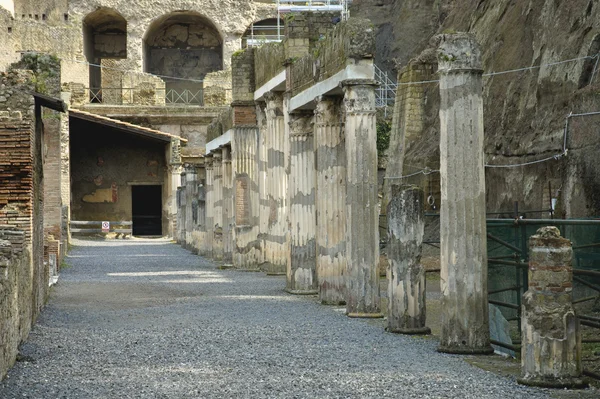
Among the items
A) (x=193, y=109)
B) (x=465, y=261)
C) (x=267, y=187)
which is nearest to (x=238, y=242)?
(x=267, y=187)

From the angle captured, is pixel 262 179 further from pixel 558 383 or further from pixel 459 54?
pixel 558 383

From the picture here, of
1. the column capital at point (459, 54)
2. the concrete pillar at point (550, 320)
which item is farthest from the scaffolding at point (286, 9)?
the concrete pillar at point (550, 320)

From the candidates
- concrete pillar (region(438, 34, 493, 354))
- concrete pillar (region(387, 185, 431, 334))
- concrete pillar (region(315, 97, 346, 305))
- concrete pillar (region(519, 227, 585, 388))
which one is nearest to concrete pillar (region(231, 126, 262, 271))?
concrete pillar (region(315, 97, 346, 305))

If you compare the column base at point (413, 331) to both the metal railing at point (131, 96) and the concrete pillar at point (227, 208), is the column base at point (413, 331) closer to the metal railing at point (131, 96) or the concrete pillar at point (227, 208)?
the concrete pillar at point (227, 208)

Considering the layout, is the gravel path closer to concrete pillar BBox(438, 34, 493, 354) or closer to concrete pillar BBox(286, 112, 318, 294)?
concrete pillar BBox(438, 34, 493, 354)

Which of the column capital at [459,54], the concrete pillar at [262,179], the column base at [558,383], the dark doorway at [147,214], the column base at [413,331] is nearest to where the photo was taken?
the column base at [558,383]

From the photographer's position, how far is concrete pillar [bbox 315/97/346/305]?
13.5 m

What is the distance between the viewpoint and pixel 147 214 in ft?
140

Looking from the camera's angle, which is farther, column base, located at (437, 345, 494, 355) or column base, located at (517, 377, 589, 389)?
column base, located at (437, 345, 494, 355)

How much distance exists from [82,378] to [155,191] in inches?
1380

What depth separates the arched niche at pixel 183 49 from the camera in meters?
49.6

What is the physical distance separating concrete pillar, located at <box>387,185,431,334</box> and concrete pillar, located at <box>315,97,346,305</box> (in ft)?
9.96

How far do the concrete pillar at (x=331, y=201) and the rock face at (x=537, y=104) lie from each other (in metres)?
1.94

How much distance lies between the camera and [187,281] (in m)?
18.5
